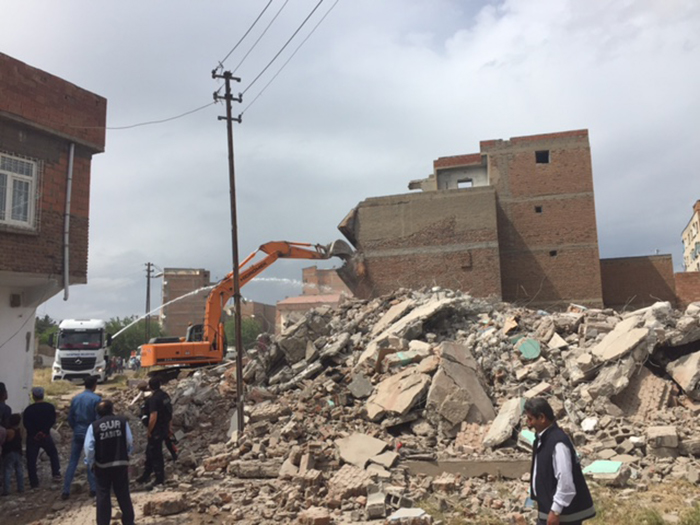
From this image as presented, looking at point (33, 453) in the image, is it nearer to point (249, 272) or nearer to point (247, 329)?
point (249, 272)

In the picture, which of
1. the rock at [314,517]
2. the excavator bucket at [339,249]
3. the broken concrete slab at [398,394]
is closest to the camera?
the rock at [314,517]

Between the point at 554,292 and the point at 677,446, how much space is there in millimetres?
14408

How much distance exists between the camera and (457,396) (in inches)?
371

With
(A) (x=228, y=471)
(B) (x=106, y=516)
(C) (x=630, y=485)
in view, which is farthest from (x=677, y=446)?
(B) (x=106, y=516)

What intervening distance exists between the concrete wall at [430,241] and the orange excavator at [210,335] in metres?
5.77

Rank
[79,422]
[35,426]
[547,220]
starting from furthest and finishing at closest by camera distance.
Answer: [547,220]
[35,426]
[79,422]

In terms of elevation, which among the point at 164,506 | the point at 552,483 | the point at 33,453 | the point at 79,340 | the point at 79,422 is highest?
the point at 79,340

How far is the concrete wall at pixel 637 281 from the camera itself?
71.0 ft

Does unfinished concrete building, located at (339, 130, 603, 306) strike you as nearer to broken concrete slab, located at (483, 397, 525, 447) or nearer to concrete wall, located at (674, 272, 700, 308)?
concrete wall, located at (674, 272, 700, 308)

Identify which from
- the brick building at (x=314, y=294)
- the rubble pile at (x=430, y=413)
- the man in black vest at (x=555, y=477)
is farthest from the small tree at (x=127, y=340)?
the man in black vest at (x=555, y=477)

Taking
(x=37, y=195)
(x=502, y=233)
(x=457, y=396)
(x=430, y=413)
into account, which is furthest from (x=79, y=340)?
(x=502, y=233)

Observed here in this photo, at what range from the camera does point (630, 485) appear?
23.7 feet

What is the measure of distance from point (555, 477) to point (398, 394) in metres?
6.08

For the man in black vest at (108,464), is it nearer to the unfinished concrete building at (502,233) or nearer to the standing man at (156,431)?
the standing man at (156,431)
